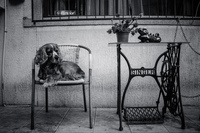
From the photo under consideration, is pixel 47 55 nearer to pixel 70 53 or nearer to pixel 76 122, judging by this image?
pixel 70 53

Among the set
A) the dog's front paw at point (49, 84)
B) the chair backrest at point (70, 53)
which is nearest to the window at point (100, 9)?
the chair backrest at point (70, 53)

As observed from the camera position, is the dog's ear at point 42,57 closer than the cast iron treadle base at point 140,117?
Yes

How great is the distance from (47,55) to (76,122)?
945 mm

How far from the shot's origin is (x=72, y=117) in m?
2.71

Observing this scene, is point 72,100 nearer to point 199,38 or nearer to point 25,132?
point 25,132

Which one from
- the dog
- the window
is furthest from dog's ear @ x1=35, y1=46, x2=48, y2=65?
the window

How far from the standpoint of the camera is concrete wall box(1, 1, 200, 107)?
3.23 metres

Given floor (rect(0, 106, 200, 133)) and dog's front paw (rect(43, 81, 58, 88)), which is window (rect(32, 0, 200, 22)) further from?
floor (rect(0, 106, 200, 133))

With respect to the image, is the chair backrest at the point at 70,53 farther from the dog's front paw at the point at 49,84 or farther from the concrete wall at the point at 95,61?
the dog's front paw at the point at 49,84

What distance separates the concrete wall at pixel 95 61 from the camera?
323cm

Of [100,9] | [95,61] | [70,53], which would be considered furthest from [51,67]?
[100,9]

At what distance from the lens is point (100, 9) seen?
3.60 metres

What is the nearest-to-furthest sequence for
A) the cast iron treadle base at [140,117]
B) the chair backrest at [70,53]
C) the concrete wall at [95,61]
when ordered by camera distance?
the cast iron treadle base at [140,117], the chair backrest at [70,53], the concrete wall at [95,61]

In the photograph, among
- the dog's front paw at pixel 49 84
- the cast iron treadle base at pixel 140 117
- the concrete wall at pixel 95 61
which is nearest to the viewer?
the dog's front paw at pixel 49 84
